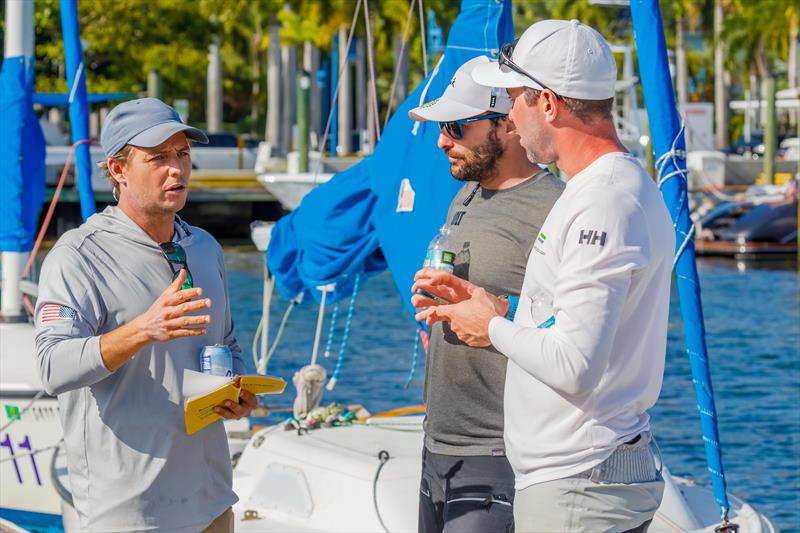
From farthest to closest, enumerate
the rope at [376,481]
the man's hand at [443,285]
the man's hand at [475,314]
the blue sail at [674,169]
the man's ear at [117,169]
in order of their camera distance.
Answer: the rope at [376,481]
the blue sail at [674,169]
the man's ear at [117,169]
the man's hand at [443,285]
the man's hand at [475,314]

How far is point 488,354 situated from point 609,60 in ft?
3.83

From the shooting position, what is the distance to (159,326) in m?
3.39

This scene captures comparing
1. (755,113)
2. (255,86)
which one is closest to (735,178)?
A: (755,113)

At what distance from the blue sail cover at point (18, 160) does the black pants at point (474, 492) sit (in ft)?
20.4

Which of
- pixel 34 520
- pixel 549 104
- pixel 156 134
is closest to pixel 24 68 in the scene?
pixel 34 520

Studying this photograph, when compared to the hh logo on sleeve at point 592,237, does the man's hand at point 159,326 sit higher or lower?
lower

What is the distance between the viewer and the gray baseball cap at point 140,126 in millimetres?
3721

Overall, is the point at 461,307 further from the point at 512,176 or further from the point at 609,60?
the point at 512,176

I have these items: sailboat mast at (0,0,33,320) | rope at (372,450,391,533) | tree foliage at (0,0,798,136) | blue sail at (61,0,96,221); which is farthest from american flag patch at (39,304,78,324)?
tree foliage at (0,0,798,136)

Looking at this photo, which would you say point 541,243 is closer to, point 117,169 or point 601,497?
point 601,497

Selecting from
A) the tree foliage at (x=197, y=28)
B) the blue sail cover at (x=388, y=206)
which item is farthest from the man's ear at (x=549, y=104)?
the tree foliage at (x=197, y=28)

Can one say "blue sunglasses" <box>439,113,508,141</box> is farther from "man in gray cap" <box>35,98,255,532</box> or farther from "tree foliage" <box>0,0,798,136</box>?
"tree foliage" <box>0,0,798,136</box>

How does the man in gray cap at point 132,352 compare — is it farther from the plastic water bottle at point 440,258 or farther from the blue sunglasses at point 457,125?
the blue sunglasses at point 457,125

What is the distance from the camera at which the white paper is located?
3.60m
